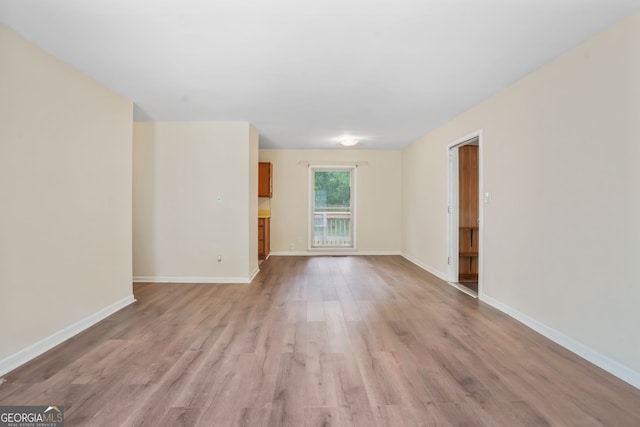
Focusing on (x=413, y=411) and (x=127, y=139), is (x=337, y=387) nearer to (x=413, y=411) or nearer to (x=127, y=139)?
(x=413, y=411)

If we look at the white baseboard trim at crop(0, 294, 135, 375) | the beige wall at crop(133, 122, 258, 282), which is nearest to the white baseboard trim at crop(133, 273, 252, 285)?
the beige wall at crop(133, 122, 258, 282)

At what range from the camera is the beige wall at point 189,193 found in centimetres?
443

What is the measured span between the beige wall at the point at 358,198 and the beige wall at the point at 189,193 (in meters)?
2.41

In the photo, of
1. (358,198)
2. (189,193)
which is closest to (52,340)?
(189,193)

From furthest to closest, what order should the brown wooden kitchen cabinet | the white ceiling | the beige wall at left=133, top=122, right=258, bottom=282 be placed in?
the brown wooden kitchen cabinet → the beige wall at left=133, top=122, right=258, bottom=282 → the white ceiling

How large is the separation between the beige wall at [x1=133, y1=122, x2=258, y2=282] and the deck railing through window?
284 cm

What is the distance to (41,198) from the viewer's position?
7.81 ft

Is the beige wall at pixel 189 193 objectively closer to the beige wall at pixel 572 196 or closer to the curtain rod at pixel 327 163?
the curtain rod at pixel 327 163

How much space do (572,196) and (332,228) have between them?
5099mm

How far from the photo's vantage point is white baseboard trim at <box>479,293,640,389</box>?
196 centimetres

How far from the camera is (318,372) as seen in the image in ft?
6.82

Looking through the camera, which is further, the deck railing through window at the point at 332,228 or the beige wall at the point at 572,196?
the deck railing through window at the point at 332,228

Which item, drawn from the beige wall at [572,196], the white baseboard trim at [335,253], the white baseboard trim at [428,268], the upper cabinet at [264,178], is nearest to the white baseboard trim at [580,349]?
the beige wall at [572,196]

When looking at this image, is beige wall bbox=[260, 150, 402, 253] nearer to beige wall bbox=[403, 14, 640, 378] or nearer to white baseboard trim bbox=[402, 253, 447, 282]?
white baseboard trim bbox=[402, 253, 447, 282]
